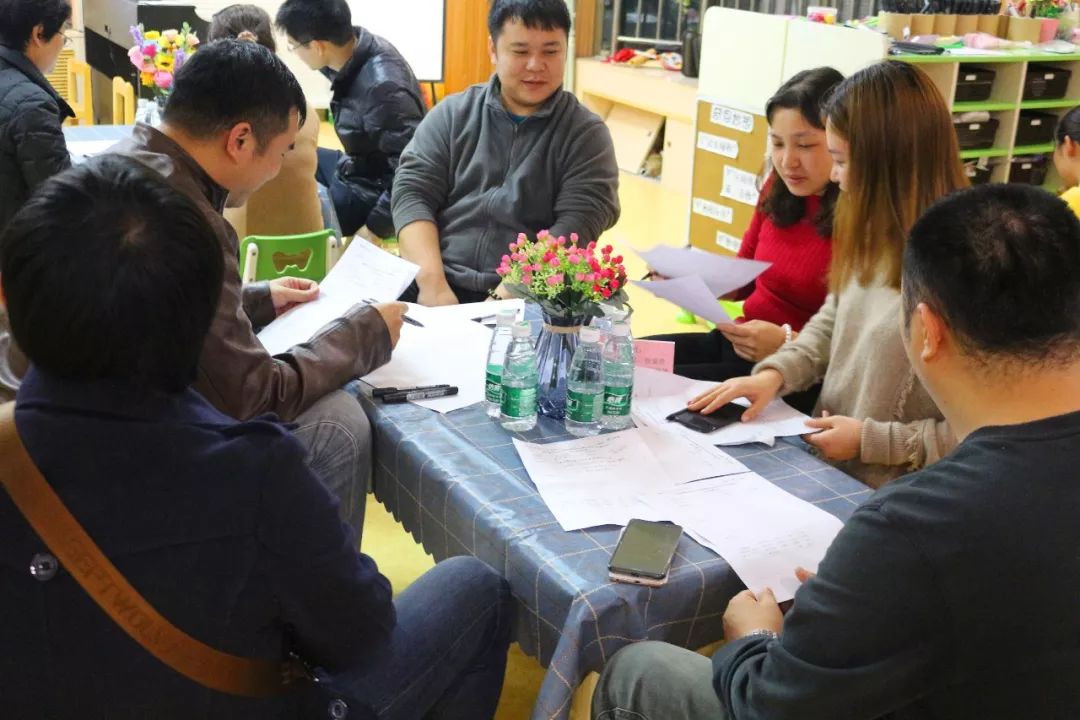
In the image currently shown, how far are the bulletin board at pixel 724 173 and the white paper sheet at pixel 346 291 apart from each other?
9.37 ft

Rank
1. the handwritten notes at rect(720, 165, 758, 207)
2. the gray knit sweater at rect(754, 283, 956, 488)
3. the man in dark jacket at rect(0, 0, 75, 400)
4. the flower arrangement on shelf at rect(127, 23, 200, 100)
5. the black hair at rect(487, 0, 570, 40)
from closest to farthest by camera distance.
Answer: the gray knit sweater at rect(754, 283, 956, 488) → the black hair at rect(487, 0, 570, 40) → the man in dark jacket at rect(0, 0, 75, 400) → the flower arrangement on shelf at rect(127, 23, 200, 100) → the handwritten notes at rect(720, 165, 758, 207)

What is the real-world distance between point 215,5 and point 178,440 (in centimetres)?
625

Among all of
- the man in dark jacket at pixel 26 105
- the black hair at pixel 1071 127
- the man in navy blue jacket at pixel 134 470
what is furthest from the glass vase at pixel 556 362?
the black hair at pixel 1071 127

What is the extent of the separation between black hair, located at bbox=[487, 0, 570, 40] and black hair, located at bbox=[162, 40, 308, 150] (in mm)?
1013

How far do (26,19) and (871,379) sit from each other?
2651 millimetres

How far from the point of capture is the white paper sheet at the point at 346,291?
2076 mm

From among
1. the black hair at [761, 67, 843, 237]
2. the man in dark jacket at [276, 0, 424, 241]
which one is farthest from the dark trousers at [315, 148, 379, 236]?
the black hair at [761, 67, 843, 237]

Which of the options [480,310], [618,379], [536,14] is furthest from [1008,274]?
[536,14]

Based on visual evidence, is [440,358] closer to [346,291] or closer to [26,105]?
[346,291]

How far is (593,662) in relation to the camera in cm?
135

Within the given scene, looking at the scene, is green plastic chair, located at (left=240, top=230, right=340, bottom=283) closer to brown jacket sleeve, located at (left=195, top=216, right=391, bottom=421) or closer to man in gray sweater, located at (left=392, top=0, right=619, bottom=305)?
man in gray sweater, located at (left=392, top=0, right=619, bottom=305)

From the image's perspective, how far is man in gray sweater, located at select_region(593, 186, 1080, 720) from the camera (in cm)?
102

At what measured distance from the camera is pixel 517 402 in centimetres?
178

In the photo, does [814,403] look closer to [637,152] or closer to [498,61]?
[498,61]
